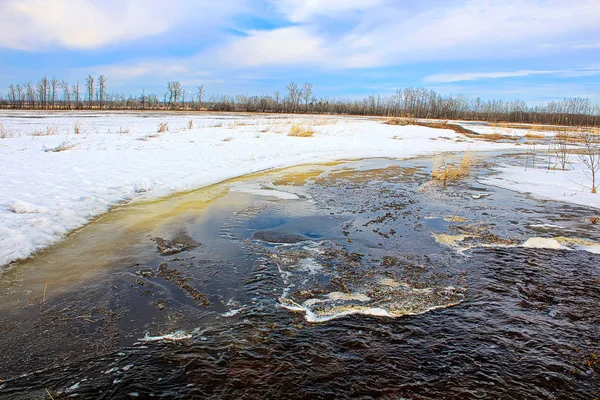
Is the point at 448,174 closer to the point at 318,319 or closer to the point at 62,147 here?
the point at 318,319

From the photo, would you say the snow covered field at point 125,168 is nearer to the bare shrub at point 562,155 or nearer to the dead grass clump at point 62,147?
the dead grass clump at point 62,147

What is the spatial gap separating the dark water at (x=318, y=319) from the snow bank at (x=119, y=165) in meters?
1.63

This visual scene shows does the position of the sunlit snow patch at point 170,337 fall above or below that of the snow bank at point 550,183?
below

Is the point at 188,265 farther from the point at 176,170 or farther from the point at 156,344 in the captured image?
the point at 176,170

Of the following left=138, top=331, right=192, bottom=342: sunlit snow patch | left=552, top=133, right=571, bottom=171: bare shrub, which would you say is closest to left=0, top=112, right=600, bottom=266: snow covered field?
left=552, top=133, right=571, bottom=171: bare shrub

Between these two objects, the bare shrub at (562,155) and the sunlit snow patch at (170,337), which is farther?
the bare shrub at (562,155)

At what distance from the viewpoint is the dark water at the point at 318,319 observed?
258cm

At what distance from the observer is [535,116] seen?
79.9 metres

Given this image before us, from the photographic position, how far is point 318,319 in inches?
135

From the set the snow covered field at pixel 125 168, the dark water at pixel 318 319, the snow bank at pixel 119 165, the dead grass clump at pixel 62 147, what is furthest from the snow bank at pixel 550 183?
the dead grass clump at pixel 62 147

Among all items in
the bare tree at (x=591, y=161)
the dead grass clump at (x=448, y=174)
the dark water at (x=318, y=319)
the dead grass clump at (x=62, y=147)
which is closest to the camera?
the dark water at (x=318, y=319)

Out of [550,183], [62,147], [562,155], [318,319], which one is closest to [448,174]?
[550,183]

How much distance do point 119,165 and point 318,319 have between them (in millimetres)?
9149

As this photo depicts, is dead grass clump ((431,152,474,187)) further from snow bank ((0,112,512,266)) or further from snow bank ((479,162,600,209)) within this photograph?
snow bank ((0,112,512,266))
